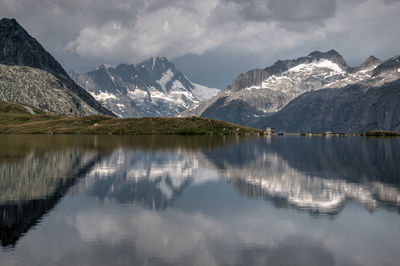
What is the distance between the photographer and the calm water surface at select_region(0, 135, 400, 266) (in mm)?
32438

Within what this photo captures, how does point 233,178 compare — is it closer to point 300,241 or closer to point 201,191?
point 201,191

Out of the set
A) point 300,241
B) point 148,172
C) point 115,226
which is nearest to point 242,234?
point 300,241

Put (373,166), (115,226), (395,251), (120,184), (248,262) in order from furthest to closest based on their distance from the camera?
(373,166), (120,184), (115,226), (395,251), (248,262)

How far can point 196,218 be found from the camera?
44.8 meters

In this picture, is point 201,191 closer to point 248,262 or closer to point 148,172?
point 148,172

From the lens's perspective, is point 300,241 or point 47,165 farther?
point 47,165

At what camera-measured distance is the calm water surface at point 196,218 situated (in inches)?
1277

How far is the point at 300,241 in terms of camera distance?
36.1 metres

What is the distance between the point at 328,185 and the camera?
2655 inches

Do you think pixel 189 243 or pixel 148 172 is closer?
pixel 189 243

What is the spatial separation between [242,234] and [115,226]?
12814 mm

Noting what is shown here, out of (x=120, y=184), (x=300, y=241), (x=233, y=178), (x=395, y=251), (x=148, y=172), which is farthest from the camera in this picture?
(x=148, y=172)

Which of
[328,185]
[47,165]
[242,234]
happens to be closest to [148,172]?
[47,165]

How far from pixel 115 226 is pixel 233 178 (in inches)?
1485
